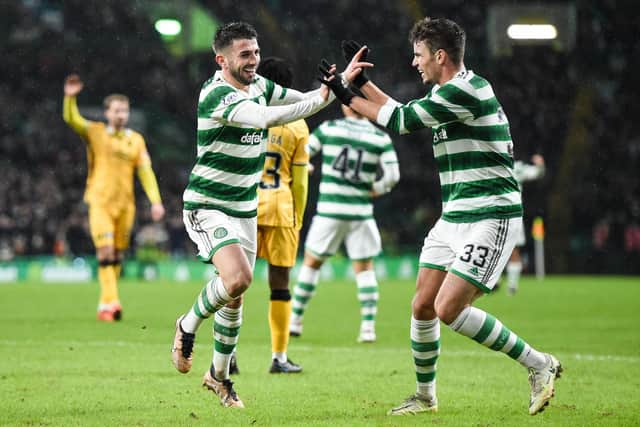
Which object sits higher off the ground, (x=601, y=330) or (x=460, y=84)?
(x=460, y=84)

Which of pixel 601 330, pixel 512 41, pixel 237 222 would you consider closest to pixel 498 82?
pixel 512 41

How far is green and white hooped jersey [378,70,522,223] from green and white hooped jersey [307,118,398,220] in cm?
470

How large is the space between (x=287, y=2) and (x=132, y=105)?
520cm

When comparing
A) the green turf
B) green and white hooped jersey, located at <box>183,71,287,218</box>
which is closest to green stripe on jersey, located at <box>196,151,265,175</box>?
green and white hooped jersey, located at <box>183,71,287,218</box>

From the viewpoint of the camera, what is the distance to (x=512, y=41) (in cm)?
2658

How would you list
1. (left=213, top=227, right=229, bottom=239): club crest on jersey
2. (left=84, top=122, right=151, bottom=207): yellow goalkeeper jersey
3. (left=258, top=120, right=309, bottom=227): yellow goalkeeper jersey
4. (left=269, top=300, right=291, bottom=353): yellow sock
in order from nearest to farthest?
(left=213, top=227, right=229, bottom=239): club crest on jersey → (left=269, top=300, right=291, bottom=353): yellow sock → (left=258, top=120, right=309, bottom=227): yellow goalkeeper jersey → (left=84, top=122, right=151, bottom=207): yellow goalkeeper jersey

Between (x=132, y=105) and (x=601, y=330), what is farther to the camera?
(x=132, y=105)

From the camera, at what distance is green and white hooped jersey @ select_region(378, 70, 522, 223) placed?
556 centimetres

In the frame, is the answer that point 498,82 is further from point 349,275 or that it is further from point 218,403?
point 218,403

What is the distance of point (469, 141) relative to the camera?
569 cm

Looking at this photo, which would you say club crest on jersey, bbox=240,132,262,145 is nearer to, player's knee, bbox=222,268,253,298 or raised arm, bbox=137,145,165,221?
player's knee, bbox=222,268,253,298

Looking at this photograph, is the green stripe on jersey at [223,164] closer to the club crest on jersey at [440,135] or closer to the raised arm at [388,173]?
the club crest on jersey at [440,135]

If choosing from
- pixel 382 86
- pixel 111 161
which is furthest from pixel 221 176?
pixel 382 86

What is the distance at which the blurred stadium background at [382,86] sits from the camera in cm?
2595
